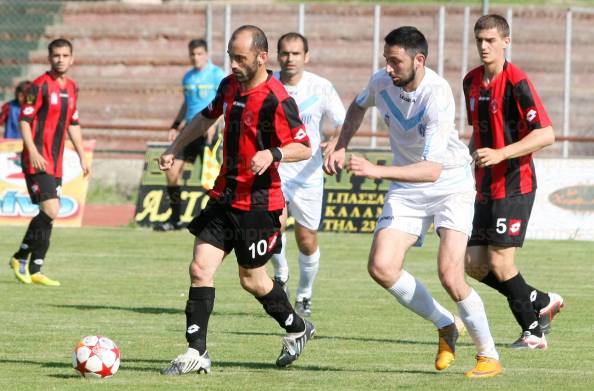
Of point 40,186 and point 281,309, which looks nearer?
point 281,309

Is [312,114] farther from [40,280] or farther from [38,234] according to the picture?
[40,280]

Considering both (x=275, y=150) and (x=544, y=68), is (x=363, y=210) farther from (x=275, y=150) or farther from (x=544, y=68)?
(x=275, y=150)

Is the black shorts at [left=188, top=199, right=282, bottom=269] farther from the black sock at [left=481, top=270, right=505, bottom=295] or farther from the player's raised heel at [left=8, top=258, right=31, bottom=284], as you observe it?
the player's raised heel at [left=8, top=258, right=31, bottom=284]

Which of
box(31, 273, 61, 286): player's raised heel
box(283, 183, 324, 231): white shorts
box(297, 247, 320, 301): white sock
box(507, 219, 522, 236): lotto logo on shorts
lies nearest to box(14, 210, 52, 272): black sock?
box(31, 273, 61, 286): player's raised heel

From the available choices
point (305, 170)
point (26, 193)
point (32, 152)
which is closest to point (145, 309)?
point (305, 170)

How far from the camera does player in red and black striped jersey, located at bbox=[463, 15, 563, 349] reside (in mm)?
8781

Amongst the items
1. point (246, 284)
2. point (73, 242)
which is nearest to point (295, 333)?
point (246, 284)

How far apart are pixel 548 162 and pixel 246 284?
1135 cm

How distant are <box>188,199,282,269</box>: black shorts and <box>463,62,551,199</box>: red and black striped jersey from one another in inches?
74.3

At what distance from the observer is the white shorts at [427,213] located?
26.6 ft

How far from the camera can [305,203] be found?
36.2 ft

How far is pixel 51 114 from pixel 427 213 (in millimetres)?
5920

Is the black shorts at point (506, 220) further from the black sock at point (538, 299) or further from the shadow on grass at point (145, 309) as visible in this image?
the shadow on grass at point (145, 309)

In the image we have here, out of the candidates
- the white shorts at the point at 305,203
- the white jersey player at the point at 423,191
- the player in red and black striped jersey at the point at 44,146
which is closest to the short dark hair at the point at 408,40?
the white jersey player at the point at 423,191
